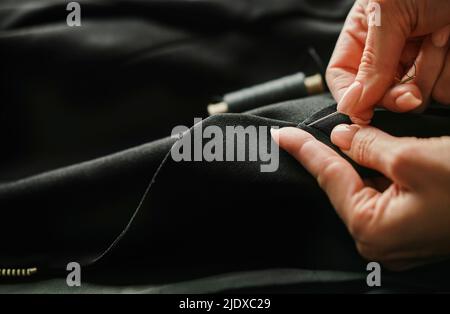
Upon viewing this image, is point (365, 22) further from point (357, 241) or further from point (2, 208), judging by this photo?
point (2, 208)

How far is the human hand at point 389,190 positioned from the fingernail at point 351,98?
0.09 feet

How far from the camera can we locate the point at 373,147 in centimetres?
59

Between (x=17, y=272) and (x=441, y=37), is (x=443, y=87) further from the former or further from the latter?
(x=17, y=272)

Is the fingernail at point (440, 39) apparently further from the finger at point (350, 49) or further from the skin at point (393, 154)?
the finger at point (350, 49)

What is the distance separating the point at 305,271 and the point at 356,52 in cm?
39

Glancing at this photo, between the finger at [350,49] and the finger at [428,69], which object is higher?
the finger at [350,49]

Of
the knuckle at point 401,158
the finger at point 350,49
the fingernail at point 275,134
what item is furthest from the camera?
the finger at point 350,49

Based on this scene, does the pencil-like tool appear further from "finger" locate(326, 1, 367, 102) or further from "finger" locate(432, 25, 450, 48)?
"finger" locate(432, 25, 450, 48)

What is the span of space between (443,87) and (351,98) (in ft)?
0.58

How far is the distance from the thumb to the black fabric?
3cm

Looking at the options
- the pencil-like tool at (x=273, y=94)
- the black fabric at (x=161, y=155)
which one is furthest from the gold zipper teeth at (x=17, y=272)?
the pencil-like tool at (x=273, y=94)

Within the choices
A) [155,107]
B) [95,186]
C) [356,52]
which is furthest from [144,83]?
[356,52]

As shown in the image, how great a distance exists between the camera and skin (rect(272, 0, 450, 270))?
1.79 feet

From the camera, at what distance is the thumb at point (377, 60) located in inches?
25.0
